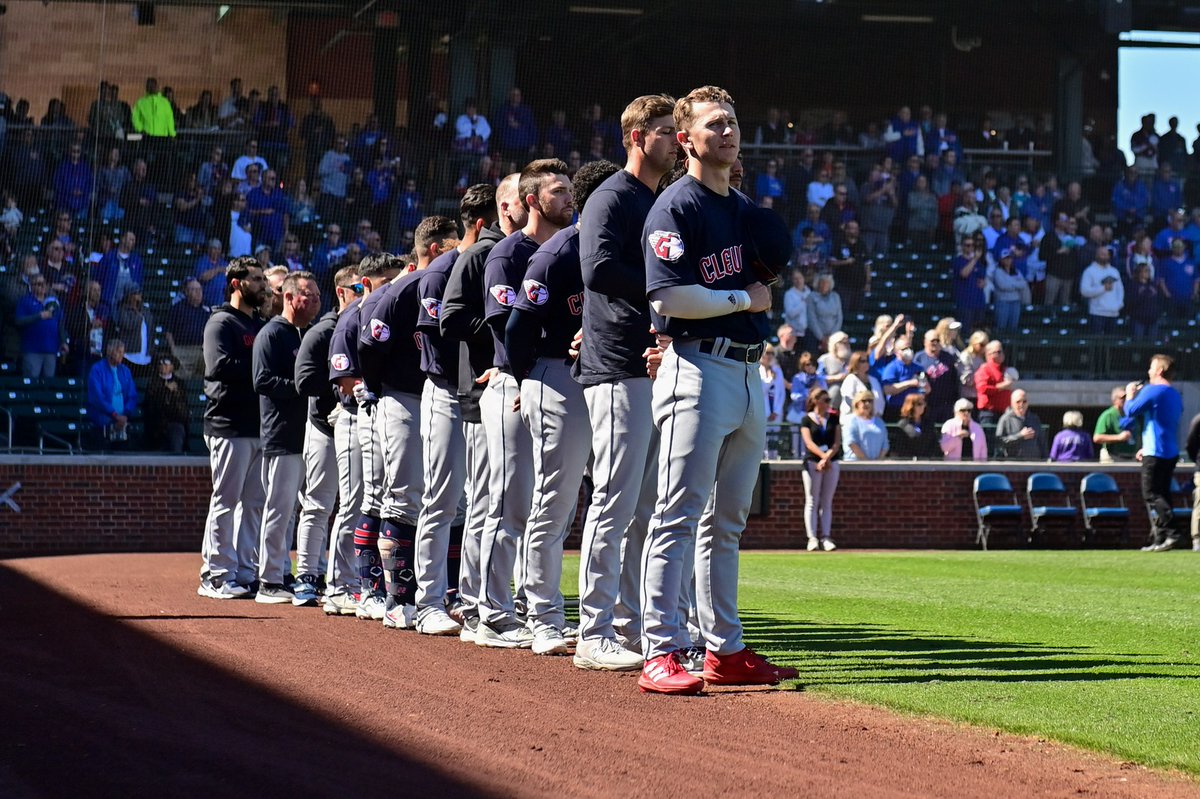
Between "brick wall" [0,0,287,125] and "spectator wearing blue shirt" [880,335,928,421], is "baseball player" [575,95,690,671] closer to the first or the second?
"spectator wearing blue shirt" [880,335,928,421]

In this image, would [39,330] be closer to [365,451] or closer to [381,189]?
[381,189]

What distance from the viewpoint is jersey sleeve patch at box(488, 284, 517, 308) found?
6605mm

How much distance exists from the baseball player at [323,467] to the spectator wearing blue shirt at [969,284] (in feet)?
41.3

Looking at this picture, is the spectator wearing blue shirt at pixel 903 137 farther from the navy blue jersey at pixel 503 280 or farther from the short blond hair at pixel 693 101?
the short blond hair at pixel 693 101

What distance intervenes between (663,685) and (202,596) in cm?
510

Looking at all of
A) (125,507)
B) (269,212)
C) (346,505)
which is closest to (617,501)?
(346,505)

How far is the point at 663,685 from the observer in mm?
5328

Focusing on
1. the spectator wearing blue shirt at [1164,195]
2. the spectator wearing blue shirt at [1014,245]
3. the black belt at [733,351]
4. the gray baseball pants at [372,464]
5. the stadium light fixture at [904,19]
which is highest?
the stadium light fixture at [904,19]

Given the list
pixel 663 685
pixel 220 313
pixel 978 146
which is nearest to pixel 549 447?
pixel 663 685

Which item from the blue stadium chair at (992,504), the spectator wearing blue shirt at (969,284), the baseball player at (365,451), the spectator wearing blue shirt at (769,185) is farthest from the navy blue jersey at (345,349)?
the spectator wearing blue shirt at (769,185)

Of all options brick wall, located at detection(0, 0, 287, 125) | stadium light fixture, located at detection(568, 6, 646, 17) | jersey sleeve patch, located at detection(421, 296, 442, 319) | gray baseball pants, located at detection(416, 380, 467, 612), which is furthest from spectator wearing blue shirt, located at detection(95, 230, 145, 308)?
gray baseball pants, located at detection(416, 380, 467, 612)

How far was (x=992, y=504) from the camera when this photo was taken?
1786 centimetres

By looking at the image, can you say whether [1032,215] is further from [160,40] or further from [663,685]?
[663,685]

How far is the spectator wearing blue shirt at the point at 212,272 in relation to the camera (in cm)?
1753
